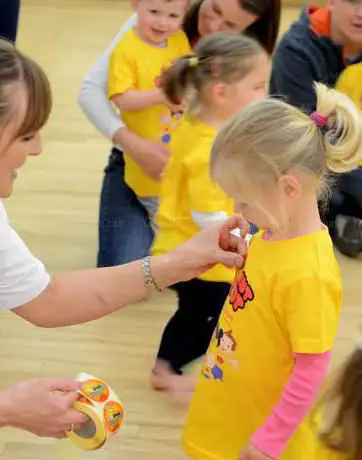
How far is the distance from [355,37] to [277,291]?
3.95 ft

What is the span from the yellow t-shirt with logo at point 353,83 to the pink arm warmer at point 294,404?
1189 mm

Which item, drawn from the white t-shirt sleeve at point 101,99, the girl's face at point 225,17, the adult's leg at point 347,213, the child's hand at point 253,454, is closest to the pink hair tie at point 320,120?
the child's hand at point 253,454

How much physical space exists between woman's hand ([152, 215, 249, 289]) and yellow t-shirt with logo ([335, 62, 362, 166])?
0.98m

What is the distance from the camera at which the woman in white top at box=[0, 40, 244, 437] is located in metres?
1.27

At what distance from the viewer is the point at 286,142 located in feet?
3.84

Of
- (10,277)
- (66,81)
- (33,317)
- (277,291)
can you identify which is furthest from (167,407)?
(66,81)

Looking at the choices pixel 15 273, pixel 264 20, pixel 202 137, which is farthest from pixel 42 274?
pixel 264 20

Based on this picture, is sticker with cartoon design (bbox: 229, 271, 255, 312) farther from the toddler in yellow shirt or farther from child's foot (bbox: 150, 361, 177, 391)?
the toddler in yellow shirt

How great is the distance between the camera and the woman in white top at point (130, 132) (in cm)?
199

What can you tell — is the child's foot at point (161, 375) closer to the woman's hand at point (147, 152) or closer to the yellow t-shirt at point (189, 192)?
the yellow t-shirt at point (189, 192)

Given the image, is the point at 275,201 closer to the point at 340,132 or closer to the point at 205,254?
the point at 340,132

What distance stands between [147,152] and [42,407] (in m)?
0.91

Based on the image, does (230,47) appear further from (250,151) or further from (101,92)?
(101,92)

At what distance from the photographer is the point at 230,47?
1.64m
